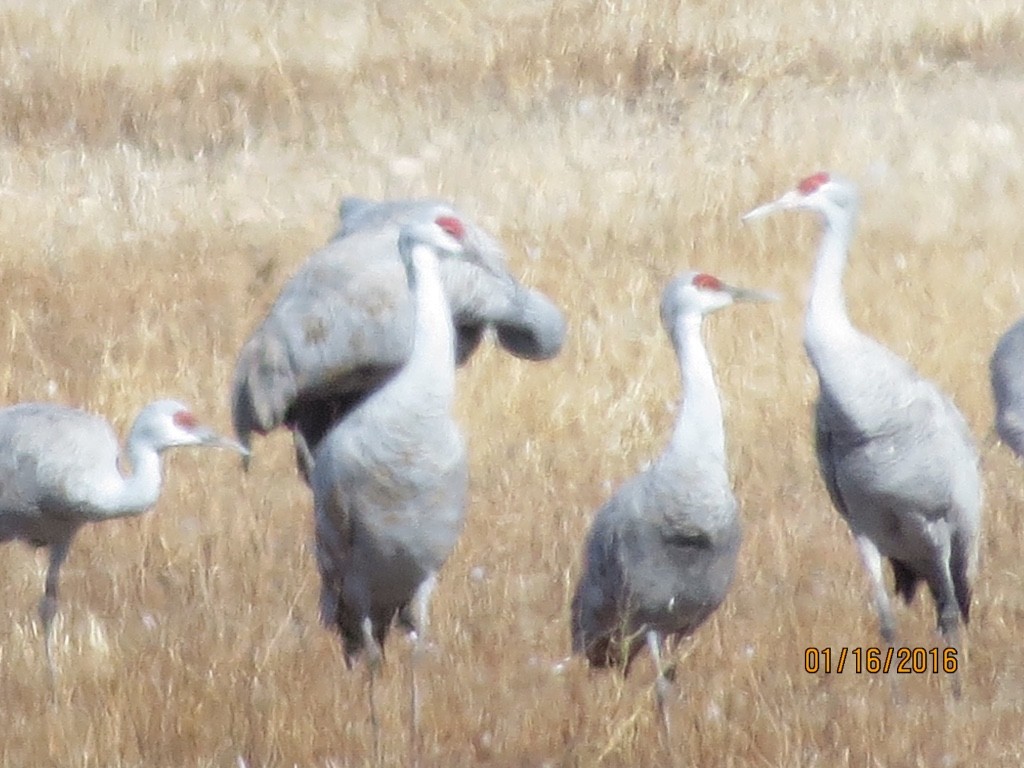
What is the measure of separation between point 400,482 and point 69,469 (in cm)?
109

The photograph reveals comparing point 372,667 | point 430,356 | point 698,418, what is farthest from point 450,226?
point 372,667

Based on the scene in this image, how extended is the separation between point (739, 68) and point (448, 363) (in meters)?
7.58

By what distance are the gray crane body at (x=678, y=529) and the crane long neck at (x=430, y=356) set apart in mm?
499

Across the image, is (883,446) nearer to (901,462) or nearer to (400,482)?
(901,462)

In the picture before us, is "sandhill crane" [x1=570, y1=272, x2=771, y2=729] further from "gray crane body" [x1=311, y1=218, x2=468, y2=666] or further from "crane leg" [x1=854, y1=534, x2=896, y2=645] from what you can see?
"crane leg" [x1=854, y1=534, x2=896, y2=645]

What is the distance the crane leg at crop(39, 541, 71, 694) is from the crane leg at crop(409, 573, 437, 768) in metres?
0.78

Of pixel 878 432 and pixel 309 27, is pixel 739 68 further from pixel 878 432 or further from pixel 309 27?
pixel 878 432

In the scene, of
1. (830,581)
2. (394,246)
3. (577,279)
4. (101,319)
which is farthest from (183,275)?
(830,581)

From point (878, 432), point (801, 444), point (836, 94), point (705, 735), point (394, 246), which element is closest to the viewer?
point (705, 735)

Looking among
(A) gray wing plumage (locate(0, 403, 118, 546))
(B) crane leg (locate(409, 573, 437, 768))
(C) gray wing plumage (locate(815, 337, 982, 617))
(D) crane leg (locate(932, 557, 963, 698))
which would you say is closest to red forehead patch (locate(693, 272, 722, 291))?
(C) gray wing plumage (locate(815, 337, 982, 617))

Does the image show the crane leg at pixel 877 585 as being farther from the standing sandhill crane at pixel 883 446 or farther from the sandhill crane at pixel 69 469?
the sandhill crane at pixel 69 469

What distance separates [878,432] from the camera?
518 cm

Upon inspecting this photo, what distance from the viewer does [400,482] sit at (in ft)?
15.8

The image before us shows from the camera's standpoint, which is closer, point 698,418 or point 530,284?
point 698,418
